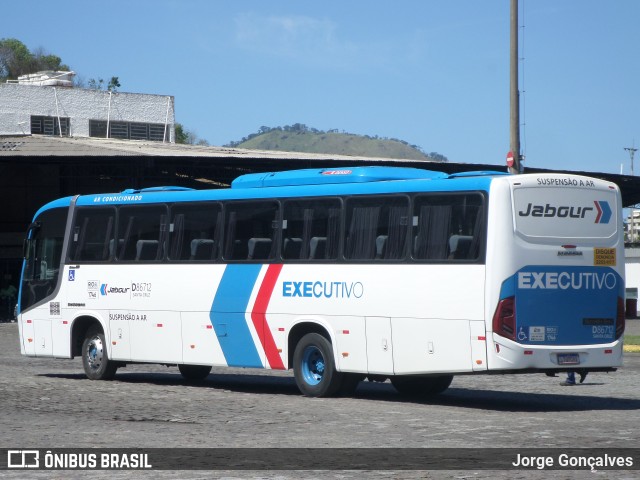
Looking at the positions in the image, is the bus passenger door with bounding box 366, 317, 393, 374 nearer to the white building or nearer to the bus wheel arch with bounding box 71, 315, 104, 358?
the bus wheel arch with bounding box 71, 315, 104, 358

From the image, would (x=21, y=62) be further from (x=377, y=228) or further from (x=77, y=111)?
(x=377, y=228)

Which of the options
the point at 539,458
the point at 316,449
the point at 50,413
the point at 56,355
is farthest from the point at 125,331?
the point at 539,458

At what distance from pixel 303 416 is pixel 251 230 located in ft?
16.3

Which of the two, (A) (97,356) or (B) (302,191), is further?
(A) (97,356)

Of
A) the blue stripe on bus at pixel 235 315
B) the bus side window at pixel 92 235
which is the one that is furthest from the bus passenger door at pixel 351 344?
the bus side window at pixel 92 235

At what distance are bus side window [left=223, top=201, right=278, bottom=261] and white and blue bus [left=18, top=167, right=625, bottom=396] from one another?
0.03 m

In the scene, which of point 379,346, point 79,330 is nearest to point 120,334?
point 79,330

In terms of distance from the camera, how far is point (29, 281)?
23.9 metres

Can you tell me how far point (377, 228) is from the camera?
18.1 m

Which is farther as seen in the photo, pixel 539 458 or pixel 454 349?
pixel 454 349

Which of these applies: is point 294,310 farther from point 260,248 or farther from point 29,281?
point 29,281

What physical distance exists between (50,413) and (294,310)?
4.53m

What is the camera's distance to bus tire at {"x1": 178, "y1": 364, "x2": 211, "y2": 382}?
22.6m

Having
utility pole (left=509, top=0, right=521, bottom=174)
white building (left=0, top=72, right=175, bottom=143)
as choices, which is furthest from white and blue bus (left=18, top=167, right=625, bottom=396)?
white building (left=0, top=72, right=175, bottom=143)
